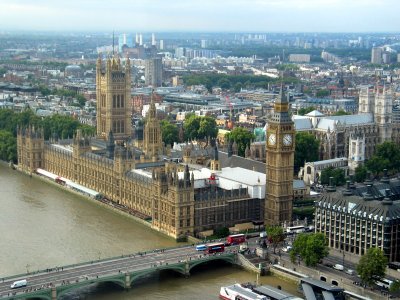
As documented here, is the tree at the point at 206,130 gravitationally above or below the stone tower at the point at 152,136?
below

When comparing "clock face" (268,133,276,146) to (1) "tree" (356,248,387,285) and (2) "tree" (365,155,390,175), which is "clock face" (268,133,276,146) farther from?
(2) "tree" (365,155,390,175)

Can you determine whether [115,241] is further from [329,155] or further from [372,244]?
[329,155]

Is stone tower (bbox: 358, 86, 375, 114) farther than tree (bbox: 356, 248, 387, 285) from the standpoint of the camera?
Yes

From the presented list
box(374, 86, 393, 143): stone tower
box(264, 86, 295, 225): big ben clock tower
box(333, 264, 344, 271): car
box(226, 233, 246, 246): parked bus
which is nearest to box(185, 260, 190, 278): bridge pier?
box(226, 233, 246, 246): parked bus

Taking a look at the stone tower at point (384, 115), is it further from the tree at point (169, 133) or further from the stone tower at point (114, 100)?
the stone tower at point (114, 100)

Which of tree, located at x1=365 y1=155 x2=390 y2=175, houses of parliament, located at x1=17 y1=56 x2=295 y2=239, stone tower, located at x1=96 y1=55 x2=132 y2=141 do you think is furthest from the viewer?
stone tower, located at x1=96 y1=55 x2=132 y2=141

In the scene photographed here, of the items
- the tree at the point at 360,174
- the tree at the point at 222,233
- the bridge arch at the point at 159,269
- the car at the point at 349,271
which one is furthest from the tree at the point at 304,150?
the bridge arch at the point at 159,269

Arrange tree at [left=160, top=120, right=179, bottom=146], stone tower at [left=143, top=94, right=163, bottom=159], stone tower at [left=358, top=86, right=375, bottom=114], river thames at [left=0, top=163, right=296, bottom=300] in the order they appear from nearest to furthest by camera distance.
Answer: river thames at [left=0, top=163, right=296, bottom=300], stone tower at [left=143, top=94, right=163, bottom=159], tree at [left=160, top=120, right=179, bottom=146], stone tower at [left=358, top=86, right=375, bottom=114]

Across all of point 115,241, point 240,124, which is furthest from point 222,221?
point 240,124
